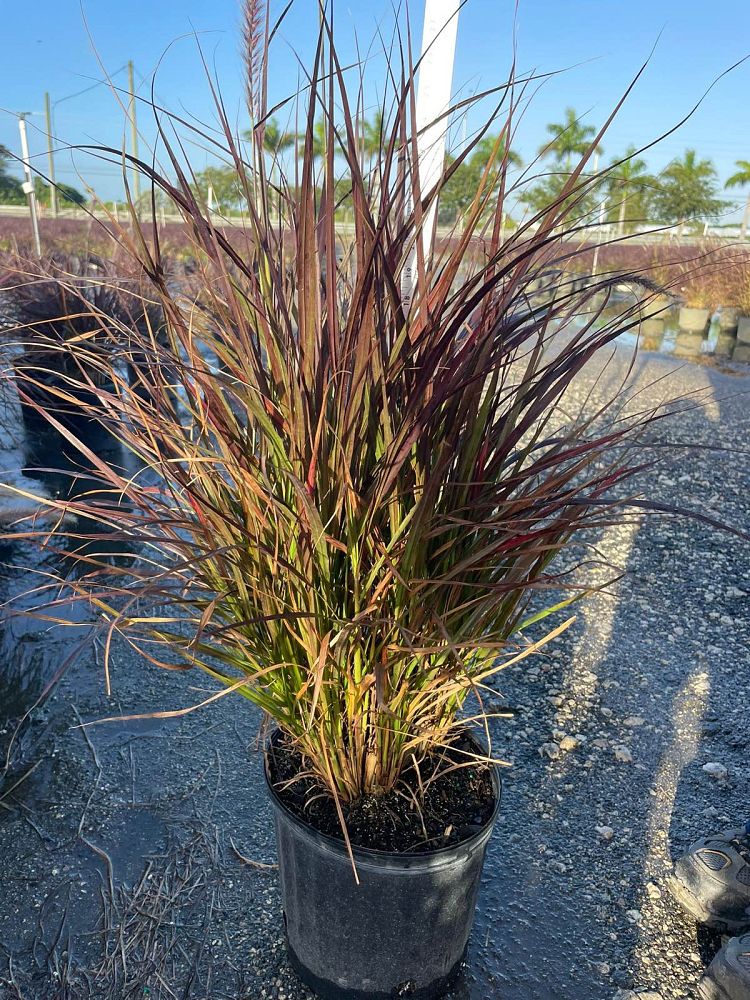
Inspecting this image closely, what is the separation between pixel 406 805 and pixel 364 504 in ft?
2.07

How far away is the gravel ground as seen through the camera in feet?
5.06

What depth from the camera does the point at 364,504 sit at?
1.17m

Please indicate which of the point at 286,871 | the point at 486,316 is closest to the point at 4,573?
the point at 286,871

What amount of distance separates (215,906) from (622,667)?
173 centimetres

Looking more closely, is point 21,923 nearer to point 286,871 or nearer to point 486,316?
point 286,871

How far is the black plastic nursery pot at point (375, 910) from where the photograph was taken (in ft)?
4.14

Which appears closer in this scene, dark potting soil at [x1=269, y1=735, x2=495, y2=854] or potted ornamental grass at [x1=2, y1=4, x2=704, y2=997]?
potted ornamental grass at [x1=2, y1=4, x2=704, y2=997]

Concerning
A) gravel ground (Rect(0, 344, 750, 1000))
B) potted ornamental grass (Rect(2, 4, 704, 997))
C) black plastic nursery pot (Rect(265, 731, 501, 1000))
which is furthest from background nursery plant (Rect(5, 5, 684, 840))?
gravel ground (Rect(0, 344, 750, 1000))

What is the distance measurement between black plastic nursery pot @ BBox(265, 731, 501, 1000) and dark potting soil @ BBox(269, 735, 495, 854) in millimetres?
33

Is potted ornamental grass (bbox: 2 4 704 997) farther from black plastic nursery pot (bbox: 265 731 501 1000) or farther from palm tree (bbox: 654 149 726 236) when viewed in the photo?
palm tree (bbox: 654 149 726 236)

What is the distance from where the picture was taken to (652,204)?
121 ft

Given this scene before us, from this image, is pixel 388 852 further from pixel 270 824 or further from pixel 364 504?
pixel 270 824

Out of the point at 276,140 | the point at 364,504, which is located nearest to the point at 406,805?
the point at 364,504

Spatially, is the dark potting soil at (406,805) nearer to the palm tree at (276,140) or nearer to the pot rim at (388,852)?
the pot rim at (388,852)
